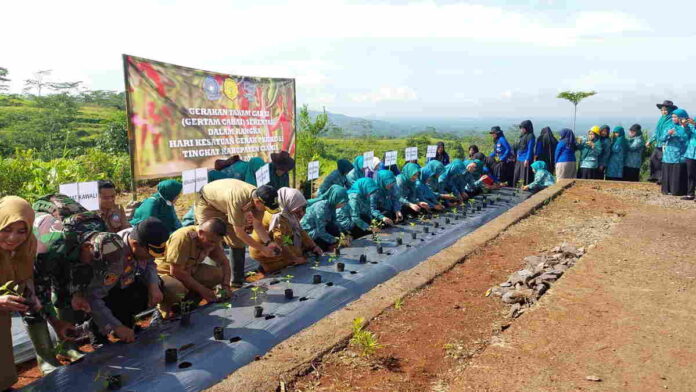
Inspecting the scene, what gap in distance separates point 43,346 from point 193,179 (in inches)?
117

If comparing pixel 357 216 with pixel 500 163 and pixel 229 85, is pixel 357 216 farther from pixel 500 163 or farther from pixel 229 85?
pixel 500 163

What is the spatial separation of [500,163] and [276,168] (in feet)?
21.9

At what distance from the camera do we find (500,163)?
1151 centimetres

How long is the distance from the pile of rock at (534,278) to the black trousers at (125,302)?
295 centimetres

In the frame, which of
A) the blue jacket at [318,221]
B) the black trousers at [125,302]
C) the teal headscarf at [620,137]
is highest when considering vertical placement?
the teal headscarf at [620,137]

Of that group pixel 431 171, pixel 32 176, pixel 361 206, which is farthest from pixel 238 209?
pixel 32 176

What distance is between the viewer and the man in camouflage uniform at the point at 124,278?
339 centimetres

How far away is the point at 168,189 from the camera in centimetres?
508

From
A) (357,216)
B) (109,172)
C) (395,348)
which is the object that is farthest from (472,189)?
(109,172)

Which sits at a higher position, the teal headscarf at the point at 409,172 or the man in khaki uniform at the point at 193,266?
the teal headscarf at the point at 409,172

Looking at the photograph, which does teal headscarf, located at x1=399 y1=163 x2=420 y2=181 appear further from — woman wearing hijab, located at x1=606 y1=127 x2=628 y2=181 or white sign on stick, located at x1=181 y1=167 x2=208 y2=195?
woman wearing hijab, located at x1=606 y1=127 x2=628 y2=181

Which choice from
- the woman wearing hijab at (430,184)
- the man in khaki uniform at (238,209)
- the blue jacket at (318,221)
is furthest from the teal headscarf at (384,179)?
the man in khaki uniform at (238,209)

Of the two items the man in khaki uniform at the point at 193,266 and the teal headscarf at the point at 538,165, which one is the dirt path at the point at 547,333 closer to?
the man in khaki uniform at the point at 193,266

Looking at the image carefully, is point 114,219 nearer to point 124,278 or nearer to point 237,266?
point 237,266
